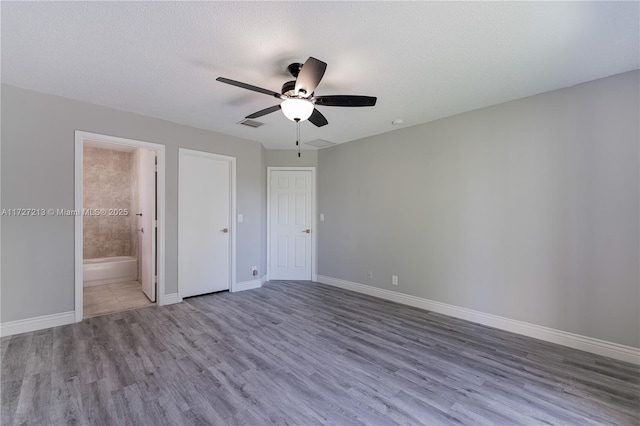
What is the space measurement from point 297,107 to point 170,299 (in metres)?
3.27

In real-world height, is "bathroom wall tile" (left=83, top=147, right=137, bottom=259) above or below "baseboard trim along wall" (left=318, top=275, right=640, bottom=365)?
above

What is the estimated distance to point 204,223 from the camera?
14.1ft

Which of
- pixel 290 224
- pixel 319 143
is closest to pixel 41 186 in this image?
pixel 290 224

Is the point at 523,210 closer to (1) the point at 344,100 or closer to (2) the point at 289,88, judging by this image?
(1) the point at 344,100

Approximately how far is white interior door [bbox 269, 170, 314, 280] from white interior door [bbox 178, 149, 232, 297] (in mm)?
962

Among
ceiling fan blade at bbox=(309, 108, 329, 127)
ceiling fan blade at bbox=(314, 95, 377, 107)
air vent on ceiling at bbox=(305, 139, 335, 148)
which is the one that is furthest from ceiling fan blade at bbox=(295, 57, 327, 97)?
air vent on ceiling at bbox=(305, 139, 335, 148)

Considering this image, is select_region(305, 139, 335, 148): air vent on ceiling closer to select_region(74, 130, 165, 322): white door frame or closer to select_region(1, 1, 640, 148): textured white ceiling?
select_region(1, 1, 640, 148): textured white ceiling

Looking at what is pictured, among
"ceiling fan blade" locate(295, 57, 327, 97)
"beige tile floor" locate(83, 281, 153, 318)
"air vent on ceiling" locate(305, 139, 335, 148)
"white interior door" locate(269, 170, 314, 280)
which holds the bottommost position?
"beige tile floor" locate(83, 281, 153, 318)

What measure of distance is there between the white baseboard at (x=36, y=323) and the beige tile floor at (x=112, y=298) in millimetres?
261

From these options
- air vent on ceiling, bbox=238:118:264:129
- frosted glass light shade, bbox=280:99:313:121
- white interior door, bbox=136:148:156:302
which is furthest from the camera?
white interior door, bbox=136:148:156:302

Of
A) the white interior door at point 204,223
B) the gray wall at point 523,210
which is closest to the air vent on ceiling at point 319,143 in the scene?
the gray wall at point 523,210

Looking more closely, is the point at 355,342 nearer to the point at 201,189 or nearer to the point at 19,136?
the point at 201,189

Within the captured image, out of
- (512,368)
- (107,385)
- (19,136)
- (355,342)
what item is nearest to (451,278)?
(512,368)

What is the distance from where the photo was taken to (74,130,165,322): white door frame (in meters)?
3.15
